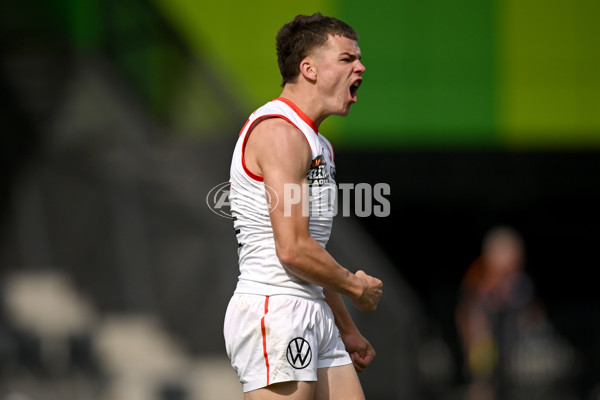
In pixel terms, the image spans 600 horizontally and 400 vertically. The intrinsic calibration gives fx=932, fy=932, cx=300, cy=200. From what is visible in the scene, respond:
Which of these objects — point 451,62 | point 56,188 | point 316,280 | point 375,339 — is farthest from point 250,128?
point 451,62

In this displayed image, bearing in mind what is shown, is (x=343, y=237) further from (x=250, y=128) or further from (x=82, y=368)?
(x=250, y=128)

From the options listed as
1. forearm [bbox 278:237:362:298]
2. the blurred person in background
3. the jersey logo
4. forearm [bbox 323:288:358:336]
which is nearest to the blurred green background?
the blurred person in background

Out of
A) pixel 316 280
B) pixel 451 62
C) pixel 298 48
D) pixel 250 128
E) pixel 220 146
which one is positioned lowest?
pixel 316 280

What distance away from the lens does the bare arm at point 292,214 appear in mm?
3746

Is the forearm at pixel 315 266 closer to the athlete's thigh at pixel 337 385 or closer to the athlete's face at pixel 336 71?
the athlete's thigh at pixel 337 385

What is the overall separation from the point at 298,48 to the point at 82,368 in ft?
24.4

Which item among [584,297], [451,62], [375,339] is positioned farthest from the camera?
[584,297]

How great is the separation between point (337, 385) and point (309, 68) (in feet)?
4.57

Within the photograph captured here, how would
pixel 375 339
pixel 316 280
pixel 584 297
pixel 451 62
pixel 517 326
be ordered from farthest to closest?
pixel 584 297
pixel 451 62
pixel 517 326
pixel 375 339
pixel 316 280

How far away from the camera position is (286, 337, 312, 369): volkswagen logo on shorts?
385cm

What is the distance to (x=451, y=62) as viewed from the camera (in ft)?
47.6

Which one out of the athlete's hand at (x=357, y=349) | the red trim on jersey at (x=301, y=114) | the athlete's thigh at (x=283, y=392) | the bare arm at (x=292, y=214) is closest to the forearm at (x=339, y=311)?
the athlete's hand at (x=357, y=349)

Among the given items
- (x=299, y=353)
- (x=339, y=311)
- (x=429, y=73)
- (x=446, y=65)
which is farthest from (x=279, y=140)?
(x=446, y=65)

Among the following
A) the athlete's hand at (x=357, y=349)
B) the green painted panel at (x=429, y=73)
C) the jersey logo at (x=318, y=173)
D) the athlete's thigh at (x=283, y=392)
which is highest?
the green painted panel at (x=429, y=73)
